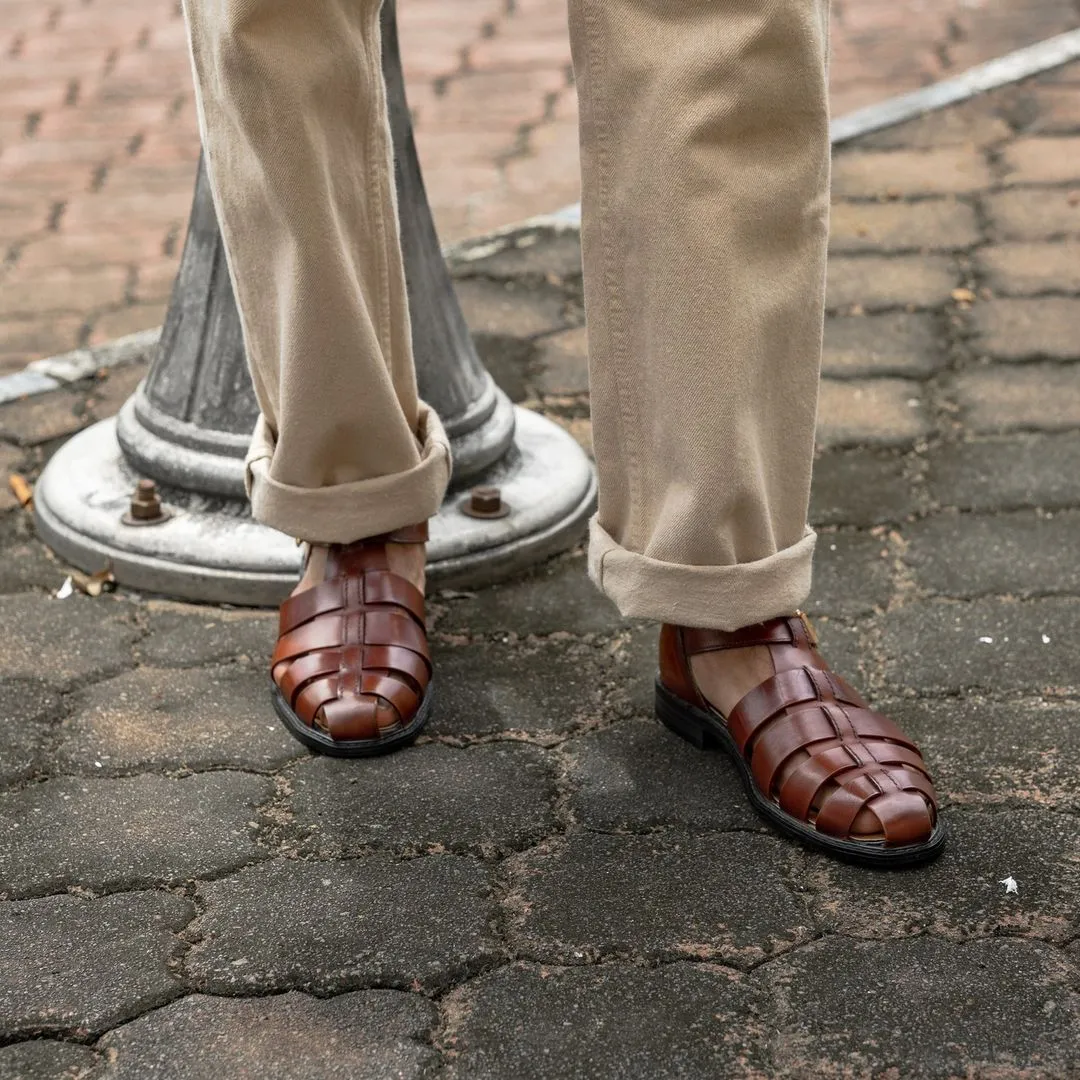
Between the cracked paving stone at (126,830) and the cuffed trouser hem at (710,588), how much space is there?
1.43 feet

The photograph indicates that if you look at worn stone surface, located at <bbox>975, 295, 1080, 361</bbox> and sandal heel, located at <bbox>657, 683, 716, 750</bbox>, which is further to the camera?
worn stone surface, located at <bbox>975, 295, 1080, 361</bbox>

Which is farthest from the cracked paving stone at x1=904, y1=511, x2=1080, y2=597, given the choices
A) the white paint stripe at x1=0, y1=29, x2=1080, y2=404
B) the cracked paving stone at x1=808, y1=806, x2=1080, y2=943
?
the white paint stripe at x1=0, y1=29, x2=1080, y2=404

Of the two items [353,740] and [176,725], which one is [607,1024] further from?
[176,725]

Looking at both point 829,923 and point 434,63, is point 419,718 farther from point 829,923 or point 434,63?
point 434,63

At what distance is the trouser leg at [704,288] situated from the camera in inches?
57.8

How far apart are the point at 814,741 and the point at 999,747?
279 mm

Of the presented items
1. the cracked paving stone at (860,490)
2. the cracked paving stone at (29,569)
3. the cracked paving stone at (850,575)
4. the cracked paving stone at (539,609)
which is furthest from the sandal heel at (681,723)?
the cracked paving stone at (29,569)

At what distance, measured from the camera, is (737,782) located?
68.4 inches

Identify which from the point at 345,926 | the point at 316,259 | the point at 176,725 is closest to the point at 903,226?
the point at 316,259

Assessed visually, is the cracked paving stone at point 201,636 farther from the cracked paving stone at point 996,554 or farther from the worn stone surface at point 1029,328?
the worn stone surface at point 1029,328

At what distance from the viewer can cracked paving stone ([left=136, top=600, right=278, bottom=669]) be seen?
201 cm

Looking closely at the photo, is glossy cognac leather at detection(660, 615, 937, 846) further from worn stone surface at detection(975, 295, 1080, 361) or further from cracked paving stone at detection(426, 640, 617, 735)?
worn stone surface at detection(975, 295, 1080, 361)

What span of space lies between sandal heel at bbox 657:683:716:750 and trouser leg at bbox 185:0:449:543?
0.35 metres

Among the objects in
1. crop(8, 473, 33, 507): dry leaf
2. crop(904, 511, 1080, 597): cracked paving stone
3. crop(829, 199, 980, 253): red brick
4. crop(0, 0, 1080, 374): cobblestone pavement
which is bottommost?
crop(0, 0, 1080, 374): cobblestone pavement
